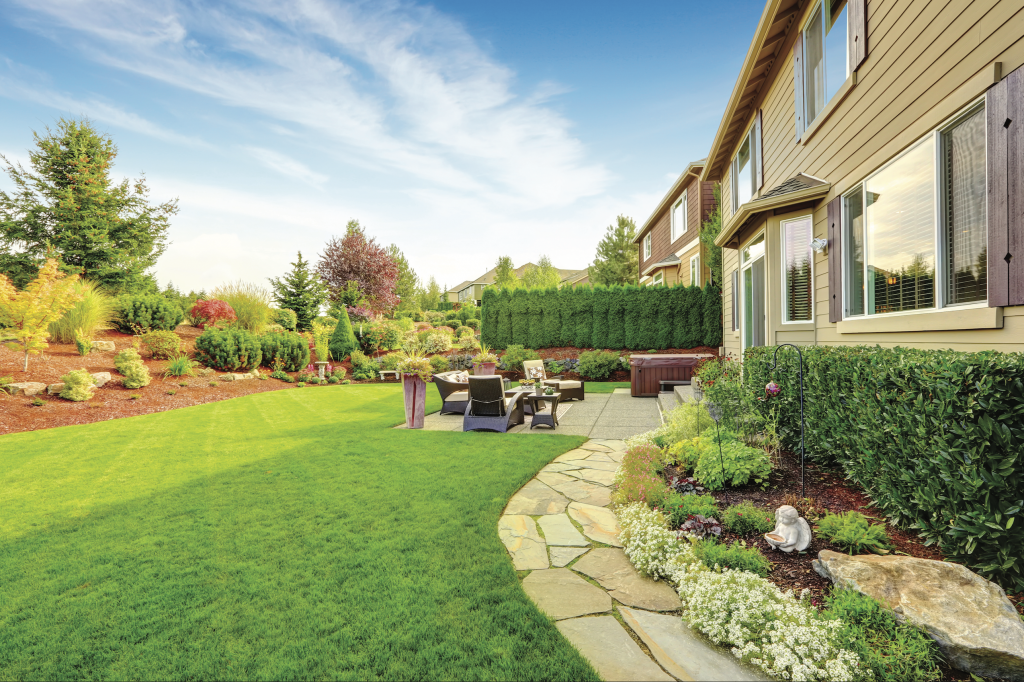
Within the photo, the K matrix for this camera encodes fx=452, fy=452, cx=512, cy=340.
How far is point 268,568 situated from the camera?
2938 mm

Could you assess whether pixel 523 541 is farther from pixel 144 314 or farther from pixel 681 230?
pixel 681 230

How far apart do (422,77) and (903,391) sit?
10681mm

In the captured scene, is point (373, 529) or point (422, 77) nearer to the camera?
point (373, 529)

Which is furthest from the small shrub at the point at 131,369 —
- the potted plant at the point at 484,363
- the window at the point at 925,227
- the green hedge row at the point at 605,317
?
A: the window at the point at 925,227

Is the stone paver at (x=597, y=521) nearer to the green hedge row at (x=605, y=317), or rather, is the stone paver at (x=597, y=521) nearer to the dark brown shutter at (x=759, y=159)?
the dark brown shutter at (x=759, y=159)

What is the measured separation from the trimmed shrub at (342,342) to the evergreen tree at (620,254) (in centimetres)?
1985

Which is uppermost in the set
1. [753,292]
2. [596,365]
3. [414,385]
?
[753,292]

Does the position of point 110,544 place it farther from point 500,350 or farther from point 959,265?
point 500,350

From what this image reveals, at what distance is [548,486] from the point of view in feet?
15.4

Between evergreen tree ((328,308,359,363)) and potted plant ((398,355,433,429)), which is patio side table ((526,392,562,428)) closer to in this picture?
potted plant ((398,355,433,429))

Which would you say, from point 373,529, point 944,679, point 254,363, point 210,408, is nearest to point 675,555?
point 944,679

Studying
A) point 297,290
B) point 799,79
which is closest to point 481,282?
point 297,290

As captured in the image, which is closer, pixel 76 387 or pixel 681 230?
pixel 76 387

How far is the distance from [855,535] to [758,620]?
3.48 feet
